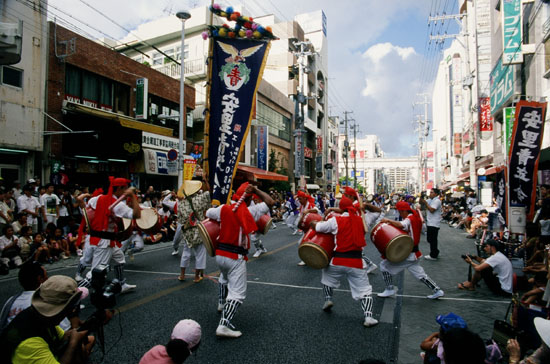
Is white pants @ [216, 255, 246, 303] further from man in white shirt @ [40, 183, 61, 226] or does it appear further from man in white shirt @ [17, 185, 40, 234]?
man in white shirt @ [40, 183, 61, 226]

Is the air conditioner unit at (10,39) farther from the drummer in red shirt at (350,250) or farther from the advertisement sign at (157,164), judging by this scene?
the advertisement sign at (157,164)

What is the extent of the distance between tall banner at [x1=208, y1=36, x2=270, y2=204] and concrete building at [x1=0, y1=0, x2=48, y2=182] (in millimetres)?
9824

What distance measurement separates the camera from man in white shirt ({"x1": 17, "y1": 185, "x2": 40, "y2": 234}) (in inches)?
405

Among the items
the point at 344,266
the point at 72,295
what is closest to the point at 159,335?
the point at 72,295

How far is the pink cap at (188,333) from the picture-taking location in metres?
2.57

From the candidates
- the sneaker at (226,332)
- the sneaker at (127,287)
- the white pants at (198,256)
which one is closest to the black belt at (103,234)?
the sneaker at (127,287)

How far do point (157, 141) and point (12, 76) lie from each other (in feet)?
24.8

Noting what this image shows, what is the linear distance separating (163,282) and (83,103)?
1243cm

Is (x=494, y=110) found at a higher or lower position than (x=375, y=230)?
higher

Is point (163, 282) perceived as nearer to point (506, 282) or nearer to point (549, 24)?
point (506, 282)

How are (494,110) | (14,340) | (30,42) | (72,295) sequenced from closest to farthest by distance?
1. (14,340)
2. (72,295)
3. (30,42)
4. (494,110)

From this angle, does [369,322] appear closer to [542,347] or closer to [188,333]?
[542,347]

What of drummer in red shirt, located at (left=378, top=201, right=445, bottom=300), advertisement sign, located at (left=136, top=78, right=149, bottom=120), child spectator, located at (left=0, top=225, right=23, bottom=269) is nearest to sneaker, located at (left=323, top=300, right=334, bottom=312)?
drummer in red shirt, located at (left=378, top=201, right=445, bottom=300)

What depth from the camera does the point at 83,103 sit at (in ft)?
52.9
